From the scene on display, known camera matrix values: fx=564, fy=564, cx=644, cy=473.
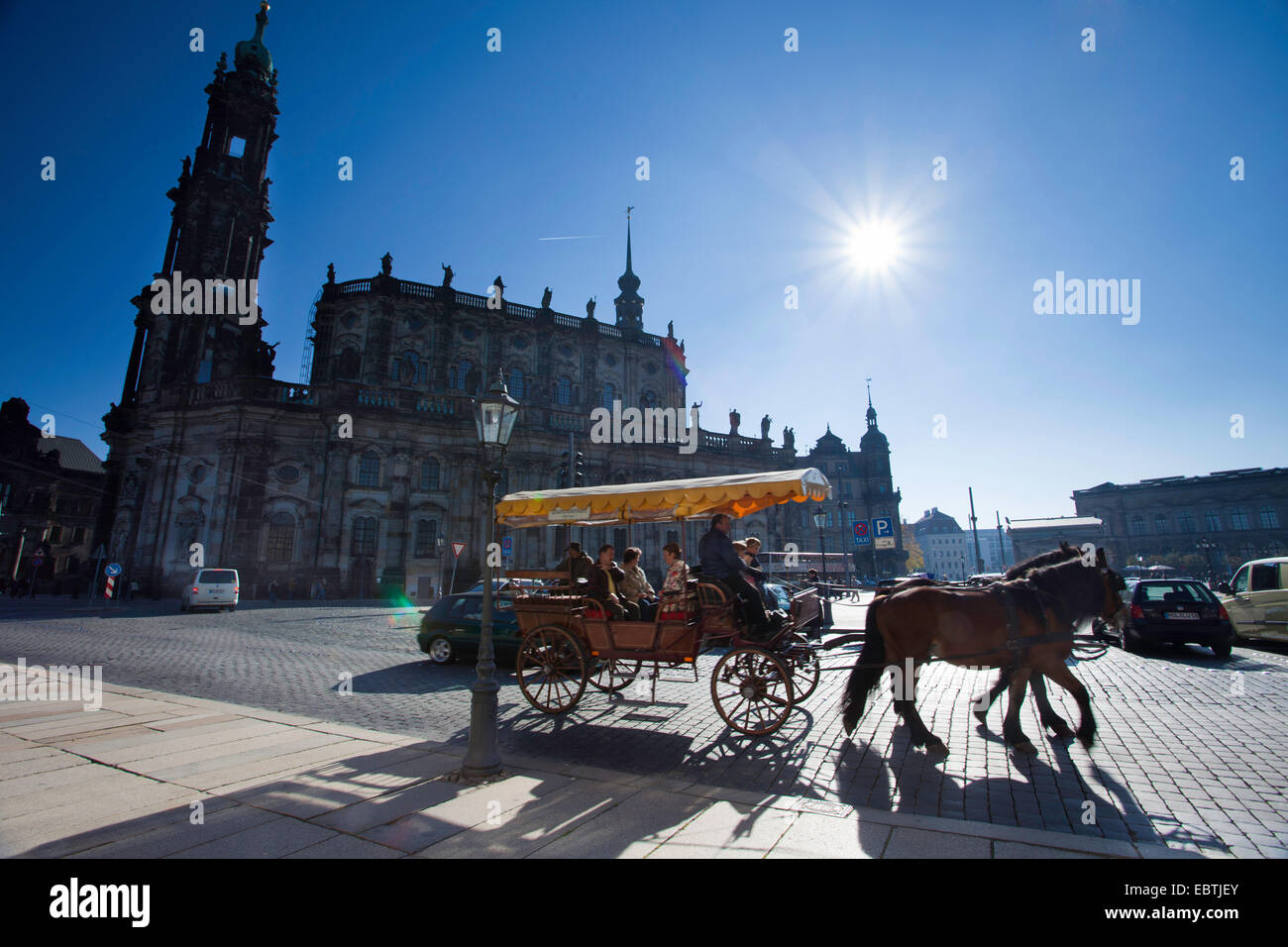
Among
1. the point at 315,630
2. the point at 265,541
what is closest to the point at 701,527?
the point at 265,541

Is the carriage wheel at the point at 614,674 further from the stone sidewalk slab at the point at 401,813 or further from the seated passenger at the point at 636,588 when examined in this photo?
the stone sidewalk slab at the point at 401,813

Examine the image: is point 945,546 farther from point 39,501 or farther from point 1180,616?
point 39,501

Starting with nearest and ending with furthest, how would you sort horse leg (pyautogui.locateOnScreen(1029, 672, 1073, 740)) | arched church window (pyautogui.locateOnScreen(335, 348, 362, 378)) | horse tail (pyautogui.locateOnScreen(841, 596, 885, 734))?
horse leg (pyautogui.locateOnScreen(1029, 672, 1073, 740)) < horse tail (pyautogui.locateOnScreen(841, 596, 885, 734)) < arched church window (pyautogui.locateOnScreen(335, 348, 362, 378))

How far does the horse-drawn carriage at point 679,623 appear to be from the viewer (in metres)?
6.77

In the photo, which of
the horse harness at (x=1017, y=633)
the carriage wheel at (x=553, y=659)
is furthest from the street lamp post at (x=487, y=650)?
the horse harness at (x=1017, y=633)

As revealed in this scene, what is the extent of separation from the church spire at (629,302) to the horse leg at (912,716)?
4524 centimetres

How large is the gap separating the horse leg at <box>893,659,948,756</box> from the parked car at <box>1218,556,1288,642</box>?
1167 cm

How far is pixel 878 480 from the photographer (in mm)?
72375

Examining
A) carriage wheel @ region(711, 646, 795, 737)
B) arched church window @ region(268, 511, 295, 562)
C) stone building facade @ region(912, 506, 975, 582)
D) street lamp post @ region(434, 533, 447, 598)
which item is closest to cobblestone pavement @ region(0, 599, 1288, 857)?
carriage wheel @ region(711, 646, 795, 737)

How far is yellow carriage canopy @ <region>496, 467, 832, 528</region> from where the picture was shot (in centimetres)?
740

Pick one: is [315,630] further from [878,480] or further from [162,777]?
[878,480]

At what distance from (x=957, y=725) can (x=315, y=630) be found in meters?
17.1

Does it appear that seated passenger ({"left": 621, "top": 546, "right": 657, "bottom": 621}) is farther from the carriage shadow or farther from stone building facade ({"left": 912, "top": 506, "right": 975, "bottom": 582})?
stone building facade ({"left": 912, "top": 506, "right": 975, "bottom": 582})
